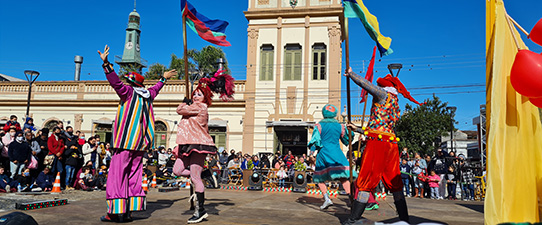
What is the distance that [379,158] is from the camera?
4.44 metres

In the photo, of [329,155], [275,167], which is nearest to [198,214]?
[329,155]

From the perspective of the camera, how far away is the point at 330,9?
2161 cm

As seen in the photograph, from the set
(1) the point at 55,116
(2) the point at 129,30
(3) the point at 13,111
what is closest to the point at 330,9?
(1) the point at 55,116

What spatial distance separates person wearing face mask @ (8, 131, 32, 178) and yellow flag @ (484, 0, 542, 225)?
33.1ft

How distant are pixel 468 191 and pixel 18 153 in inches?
517

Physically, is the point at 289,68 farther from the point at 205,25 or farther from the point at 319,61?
Answer: the point at 205,25

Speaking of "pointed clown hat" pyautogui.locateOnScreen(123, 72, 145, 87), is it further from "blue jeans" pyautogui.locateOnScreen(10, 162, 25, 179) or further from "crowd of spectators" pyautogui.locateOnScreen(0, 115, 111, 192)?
"blue jeans" pyautogui.locateOnScreen(10, 162, 25, 179)

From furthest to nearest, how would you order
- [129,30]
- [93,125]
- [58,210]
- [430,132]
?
[129,30] < [430,132] < [93,125] < [58,210]

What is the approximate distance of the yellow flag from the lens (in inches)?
127

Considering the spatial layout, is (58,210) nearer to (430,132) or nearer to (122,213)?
(122,213)

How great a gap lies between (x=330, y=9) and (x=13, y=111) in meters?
20.2

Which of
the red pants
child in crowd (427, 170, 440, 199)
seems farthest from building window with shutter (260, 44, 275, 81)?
the red pants

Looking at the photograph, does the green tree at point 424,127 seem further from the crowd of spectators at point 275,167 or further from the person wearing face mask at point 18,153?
the person wearing face mask at point 18,153

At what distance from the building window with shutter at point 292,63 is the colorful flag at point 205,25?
631 inches
